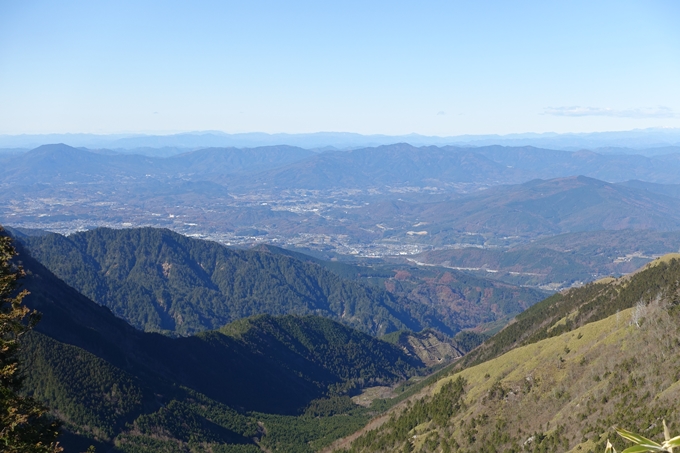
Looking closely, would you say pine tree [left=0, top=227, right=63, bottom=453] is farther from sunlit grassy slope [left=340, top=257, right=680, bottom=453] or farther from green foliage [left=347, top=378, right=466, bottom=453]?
green foliage [left=347, top=378, right=466, bottom=453]

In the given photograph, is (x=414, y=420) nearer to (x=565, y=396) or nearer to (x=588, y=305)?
(x=565, y=396)

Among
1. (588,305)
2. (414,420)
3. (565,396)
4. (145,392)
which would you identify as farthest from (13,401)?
(588,305)

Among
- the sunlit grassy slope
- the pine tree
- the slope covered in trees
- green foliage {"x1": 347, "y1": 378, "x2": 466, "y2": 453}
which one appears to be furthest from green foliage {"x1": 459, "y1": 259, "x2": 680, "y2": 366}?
the pine tree

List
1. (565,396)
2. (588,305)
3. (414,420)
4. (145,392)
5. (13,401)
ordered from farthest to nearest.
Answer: (145,392)
(588,305)
(414,420)
(565,396)
(13,401)

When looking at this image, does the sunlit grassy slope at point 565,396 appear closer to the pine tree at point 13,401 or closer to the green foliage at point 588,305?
the green foliage at point 588,305

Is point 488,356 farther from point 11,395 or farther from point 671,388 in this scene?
point 11,395

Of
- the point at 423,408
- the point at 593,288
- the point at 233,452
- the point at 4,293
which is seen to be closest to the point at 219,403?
the point at 233,452

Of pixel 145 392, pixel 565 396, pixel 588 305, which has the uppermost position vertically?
pixel 588 305
